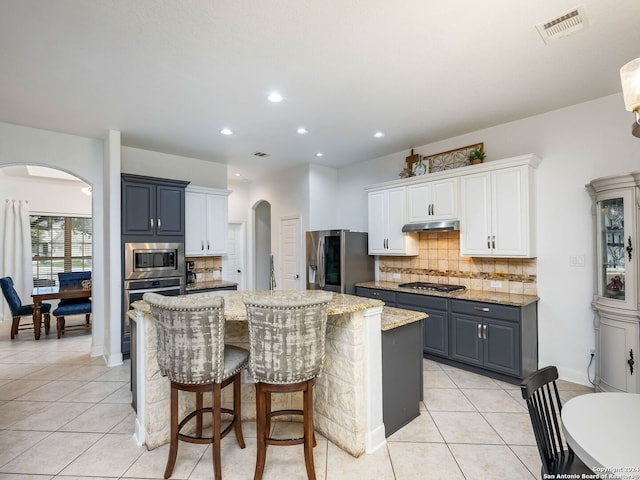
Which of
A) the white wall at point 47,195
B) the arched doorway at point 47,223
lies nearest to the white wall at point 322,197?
the arched doorway at point 47,223

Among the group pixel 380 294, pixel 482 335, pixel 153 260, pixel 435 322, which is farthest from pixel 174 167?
pixel 482 335

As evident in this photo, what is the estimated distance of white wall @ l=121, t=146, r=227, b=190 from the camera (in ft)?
15.2

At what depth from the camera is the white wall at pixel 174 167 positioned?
15.2 feet

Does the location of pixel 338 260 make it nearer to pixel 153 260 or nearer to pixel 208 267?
pixel 208 267

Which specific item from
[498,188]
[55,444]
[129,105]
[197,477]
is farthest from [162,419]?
[498,188]

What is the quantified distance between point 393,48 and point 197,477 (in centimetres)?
314

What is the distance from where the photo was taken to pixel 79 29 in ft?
6.98

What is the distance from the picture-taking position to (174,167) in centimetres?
505

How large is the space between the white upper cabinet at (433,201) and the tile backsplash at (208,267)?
315 cm

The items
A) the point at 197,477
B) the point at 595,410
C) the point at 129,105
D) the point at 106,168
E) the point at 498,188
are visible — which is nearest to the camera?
the point at 595,410

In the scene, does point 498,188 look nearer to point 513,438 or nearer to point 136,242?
point 513,438

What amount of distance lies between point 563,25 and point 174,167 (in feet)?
15.8

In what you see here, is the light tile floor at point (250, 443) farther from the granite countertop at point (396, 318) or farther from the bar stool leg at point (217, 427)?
the granite countertop at point (396, 318)

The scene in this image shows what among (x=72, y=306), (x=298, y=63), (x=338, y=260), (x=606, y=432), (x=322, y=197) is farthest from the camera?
(x=322, y=197)
